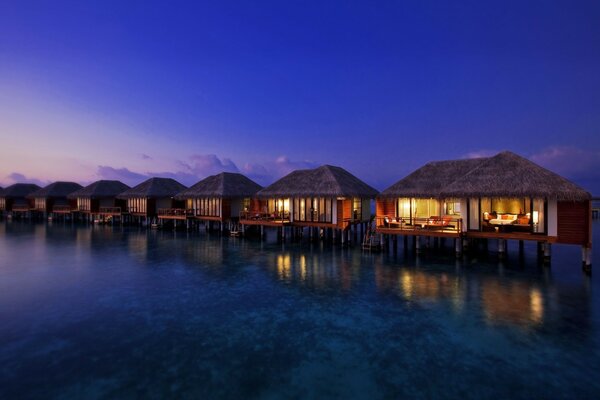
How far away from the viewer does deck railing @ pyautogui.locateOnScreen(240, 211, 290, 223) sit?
76.7 ft

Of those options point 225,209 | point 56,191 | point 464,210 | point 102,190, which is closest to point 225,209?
point 225,209

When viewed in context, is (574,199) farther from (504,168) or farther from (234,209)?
(234,209)

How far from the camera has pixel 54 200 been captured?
4591cm

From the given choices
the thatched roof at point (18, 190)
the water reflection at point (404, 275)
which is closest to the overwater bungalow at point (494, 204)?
the water reflection at point (404, 275)

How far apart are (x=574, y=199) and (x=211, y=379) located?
1594 centimetres

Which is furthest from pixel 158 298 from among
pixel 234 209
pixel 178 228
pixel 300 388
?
pixel 178 228

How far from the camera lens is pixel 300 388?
219 inches

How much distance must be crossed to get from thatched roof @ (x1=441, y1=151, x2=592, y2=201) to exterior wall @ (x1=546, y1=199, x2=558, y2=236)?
2.08 feet

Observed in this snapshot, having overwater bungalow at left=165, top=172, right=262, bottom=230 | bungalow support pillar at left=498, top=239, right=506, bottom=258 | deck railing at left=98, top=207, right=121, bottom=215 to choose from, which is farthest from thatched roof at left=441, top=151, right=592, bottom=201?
deck railing at left=98, top=207, right=121, bottom=215

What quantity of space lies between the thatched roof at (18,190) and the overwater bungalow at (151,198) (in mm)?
28171

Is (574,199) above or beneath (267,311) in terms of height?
above

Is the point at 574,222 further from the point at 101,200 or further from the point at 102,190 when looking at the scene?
the point at 101,200

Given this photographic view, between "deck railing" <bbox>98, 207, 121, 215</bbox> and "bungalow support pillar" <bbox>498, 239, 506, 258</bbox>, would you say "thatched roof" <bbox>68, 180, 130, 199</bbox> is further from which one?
"bungalow support pillar" <bbox>498, 239, 506, 258</bbox>

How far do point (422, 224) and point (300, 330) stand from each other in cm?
1159
